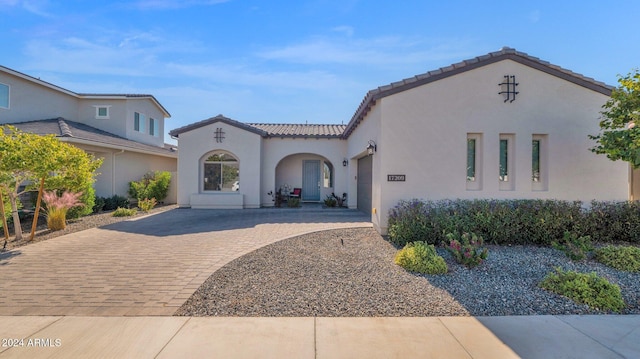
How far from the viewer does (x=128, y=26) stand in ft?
32.1

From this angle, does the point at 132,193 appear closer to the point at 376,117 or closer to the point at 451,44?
the point at 376,117

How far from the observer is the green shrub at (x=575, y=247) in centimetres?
631

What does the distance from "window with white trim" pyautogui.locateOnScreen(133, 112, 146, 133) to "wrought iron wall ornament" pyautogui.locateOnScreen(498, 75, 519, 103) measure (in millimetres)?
20100

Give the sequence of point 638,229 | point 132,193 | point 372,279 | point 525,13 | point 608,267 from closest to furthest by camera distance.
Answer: point 372,279, point 608,267, point 638,229, point 525,13, point 132,193

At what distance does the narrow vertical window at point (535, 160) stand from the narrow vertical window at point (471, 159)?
1.67 m

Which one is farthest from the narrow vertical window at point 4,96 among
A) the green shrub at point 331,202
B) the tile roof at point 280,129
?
the green shrub at point 331,202

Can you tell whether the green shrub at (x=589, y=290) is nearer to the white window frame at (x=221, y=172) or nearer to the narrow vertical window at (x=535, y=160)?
the narrow vertical window at (x=535, y=160)

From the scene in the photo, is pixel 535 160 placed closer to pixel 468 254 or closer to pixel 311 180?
pixel 468 254

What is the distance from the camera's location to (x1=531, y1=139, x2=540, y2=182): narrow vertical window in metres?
8.86

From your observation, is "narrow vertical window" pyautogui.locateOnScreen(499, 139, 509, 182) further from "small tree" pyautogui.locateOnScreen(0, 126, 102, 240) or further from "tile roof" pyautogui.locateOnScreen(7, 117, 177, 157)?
"tile roof" pyautogui.locateOnScreen(7, 117, 177, 157)

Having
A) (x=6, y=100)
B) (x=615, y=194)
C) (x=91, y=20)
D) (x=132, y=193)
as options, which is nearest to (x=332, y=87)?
(x=91, y=20)

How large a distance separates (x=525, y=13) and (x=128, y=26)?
12.1 meters

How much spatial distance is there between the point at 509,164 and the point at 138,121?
20.7m

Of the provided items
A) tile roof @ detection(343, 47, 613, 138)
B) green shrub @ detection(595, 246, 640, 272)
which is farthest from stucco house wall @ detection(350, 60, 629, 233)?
green shrub @ detection(595, 246, 640, 272)
